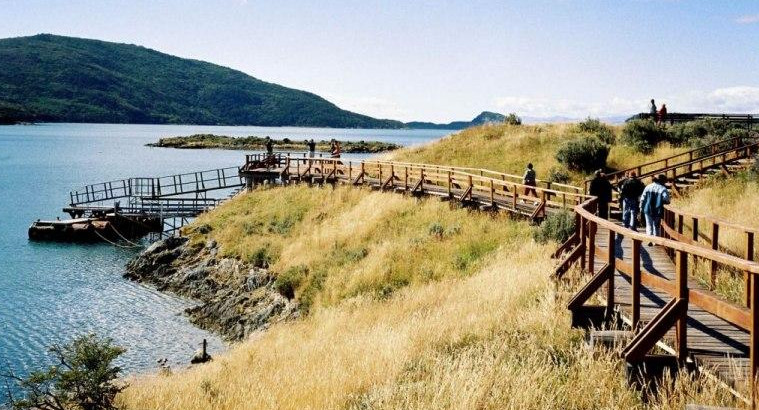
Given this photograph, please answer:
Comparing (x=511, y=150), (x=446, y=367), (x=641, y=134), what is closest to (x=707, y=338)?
(x=446, y=367)

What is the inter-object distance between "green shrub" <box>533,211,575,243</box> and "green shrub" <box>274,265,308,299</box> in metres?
9.59

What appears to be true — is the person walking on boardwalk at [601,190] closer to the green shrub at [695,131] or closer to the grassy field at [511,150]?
the grassy field at [511,150]

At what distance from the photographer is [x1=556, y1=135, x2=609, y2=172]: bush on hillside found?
3231 cm

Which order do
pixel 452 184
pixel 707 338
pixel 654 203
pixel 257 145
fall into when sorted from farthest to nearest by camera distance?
pixel 257 145
pixel 452 184
pixel 654 203
pixel 707 338

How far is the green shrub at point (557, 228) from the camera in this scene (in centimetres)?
1733

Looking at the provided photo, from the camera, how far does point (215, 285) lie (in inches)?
1077

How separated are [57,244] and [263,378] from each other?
3569cm

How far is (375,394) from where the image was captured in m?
7.08

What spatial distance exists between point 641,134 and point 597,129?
4259 mm

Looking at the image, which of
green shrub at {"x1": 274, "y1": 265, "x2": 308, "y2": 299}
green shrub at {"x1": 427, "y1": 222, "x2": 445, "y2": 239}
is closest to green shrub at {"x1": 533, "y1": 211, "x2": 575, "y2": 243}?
green shrub at {"x1": 427, "y1": 222, "x2": 445, "y2": 239}

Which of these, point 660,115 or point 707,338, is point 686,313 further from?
point 660,115

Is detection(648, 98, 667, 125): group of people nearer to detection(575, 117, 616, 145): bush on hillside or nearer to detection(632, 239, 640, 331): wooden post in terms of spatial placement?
detection(575, 117, 616, 145): bush on hillside

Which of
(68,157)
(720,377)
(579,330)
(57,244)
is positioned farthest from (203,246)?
(68,157)

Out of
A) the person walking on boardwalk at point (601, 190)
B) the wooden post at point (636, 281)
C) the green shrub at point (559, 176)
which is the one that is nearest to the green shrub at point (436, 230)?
the person walking on boardwalk at point (601, 190)
